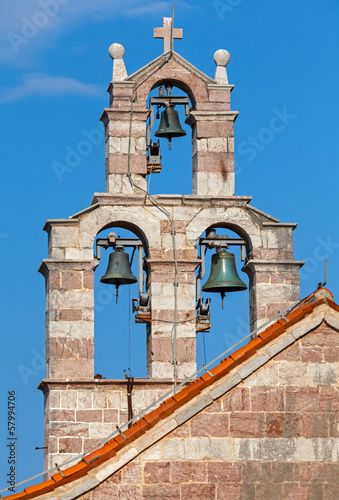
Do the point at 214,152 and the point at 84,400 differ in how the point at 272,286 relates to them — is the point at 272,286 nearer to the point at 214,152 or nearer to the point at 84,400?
the point at 214,152

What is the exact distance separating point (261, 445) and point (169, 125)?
249 inches

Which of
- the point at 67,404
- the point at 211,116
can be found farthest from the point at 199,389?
the point at 211,116

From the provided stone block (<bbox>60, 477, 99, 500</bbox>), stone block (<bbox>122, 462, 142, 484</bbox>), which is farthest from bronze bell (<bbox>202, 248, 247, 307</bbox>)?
stone block (<bbox>60, 477, 99, 500</bbox>)

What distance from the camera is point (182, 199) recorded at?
74.9ft

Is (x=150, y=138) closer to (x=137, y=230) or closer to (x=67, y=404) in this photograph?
(x=137, y=230)

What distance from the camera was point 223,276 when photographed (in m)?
22.8

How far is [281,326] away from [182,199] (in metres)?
4.41

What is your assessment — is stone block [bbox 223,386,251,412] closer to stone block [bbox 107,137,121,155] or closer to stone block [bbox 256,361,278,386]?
stone block [bbox 256,361,278,386]

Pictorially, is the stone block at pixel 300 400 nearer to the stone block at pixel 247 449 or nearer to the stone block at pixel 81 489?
the stone block at pixel 247 449

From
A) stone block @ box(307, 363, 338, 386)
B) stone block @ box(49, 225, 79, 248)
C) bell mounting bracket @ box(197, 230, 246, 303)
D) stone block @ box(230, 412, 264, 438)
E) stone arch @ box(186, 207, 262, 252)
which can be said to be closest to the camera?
stone block @ box(230, 412, 264, 438)

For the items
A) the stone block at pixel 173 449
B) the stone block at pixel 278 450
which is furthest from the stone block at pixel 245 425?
the stone block at pixel 173 449

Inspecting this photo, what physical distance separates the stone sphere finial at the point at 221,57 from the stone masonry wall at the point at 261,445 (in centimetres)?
573

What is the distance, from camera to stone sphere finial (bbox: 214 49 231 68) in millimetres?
23312

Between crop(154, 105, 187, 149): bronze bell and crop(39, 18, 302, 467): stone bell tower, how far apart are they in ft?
0.55
